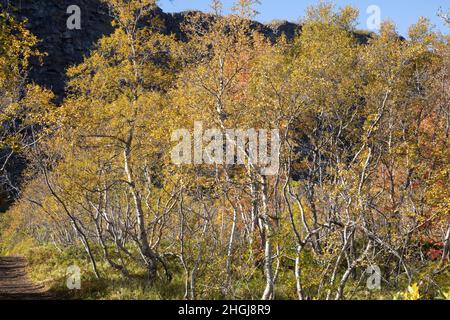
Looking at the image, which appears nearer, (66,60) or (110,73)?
(110,73)

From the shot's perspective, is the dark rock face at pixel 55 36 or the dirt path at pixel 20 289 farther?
the dark rock face at pixel 55 36

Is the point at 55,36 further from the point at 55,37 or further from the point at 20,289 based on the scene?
the point at 20,289

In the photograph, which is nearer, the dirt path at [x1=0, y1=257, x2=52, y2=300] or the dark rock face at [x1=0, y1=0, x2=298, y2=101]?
the dirt path at [x1=0, y1=257, x2=52, y2=300]

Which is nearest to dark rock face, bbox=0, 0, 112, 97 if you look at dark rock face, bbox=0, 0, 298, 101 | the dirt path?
dark rock face, bbox=0, 0, 298, 101

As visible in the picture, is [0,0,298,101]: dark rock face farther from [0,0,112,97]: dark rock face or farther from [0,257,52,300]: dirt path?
[0,257,52,300]: dirt path

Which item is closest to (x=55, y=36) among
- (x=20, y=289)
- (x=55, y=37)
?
(x=55, y=37)

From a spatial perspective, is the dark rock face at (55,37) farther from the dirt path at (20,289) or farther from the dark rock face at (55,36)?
the dirt path at (20,289)

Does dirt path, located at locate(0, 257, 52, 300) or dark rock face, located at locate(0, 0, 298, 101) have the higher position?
dark rock face, located at locate(0, 0, 298, 101)

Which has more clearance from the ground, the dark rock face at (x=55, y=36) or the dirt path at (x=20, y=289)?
the dark rock face at (x=55, y=36)

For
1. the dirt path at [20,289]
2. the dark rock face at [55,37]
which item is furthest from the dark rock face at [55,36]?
the dirt path at [20,289]
